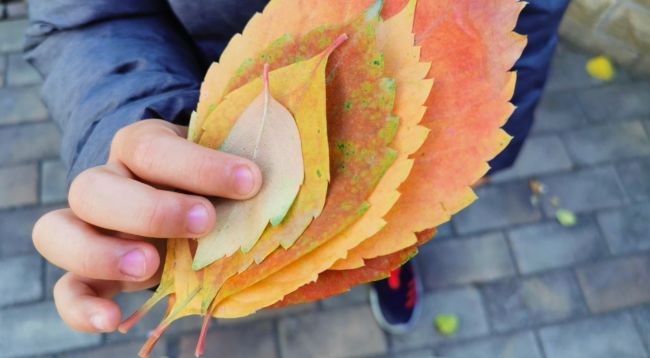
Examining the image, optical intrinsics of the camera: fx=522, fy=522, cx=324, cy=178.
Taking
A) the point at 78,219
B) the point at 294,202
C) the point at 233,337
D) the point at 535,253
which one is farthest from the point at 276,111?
the point at 535,253

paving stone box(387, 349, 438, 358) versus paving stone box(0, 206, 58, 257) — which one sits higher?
paving stone box(0, 206, 58, 257)

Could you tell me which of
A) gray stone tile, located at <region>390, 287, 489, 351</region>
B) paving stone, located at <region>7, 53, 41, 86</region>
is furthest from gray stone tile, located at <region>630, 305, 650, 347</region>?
Result: paving stone, located at <region>7, 53, 41, 86</region>

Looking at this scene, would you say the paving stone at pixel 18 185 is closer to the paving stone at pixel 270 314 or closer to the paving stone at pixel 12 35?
the paving stone at pixel 12 35

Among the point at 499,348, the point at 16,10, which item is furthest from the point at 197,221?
the point at 16,10

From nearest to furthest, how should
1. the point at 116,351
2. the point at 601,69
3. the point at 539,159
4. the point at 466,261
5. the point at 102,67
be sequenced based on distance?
the point at 102,67 < the point at 116,351 < the point at 466,261 < the point at 539,159 < the point at 601,69

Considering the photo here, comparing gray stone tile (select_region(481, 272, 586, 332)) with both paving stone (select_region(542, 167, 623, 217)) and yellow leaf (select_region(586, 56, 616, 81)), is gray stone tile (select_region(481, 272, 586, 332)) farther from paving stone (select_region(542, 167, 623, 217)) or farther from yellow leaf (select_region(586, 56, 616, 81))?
yellow leaf (select_region(586, 56, 616, 81))

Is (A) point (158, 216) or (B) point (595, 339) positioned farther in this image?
(B) point (595, 339)

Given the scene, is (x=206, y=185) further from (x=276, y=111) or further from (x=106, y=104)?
(x=106, y=104)

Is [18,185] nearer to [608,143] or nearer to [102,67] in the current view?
[102,67]

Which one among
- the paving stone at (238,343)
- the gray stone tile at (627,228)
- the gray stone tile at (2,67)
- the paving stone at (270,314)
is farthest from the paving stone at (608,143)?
the gray stone tile at (2,67)
